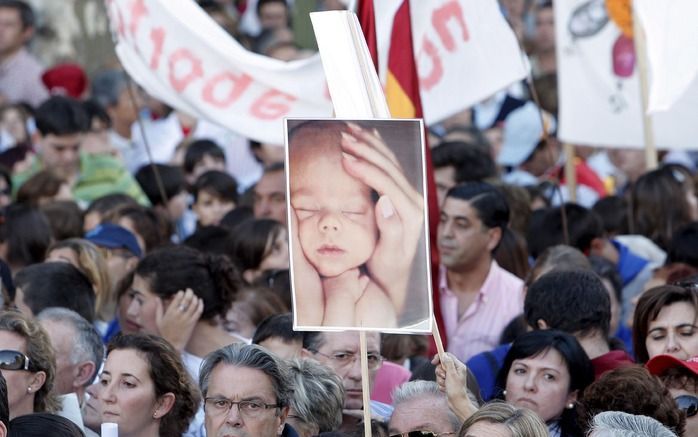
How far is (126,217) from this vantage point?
976 cm

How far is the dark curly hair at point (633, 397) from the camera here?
5.61 m

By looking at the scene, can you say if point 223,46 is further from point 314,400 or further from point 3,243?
point 314,400

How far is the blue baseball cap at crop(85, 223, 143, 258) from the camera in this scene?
908cm

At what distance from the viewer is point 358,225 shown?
5.34m

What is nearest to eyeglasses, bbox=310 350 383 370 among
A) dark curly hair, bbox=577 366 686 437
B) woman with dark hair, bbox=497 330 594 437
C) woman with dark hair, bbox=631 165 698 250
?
woman with dark hair, bbox=497 330 594 437

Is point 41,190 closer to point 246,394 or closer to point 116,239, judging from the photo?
point 116,239

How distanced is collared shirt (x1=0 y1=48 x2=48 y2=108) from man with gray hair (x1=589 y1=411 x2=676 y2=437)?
9866mm

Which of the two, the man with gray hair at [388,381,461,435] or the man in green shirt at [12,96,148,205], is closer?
the man with gray hair at [388,381,461,435]

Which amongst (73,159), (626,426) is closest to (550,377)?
(626,426)

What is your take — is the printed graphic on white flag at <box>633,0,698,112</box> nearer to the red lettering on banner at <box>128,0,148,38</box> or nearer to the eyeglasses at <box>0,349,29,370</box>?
the red lettering on banner at <box>128,0,148,38</box>

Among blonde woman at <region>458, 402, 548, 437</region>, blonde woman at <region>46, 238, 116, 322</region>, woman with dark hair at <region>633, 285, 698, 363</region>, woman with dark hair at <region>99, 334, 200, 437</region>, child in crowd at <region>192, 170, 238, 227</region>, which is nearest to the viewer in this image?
blonde woman at <region>458, 402, 548, 437</region>

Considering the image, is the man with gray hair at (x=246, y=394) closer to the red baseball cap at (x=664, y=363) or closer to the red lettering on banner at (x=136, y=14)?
the red baseball cap at (x=664, y=363)

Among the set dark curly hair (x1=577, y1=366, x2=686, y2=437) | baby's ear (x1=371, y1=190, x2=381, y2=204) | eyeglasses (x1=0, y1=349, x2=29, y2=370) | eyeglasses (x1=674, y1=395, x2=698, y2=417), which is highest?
baby's ear (x1=371, y1=190, x2=381, y2=204)

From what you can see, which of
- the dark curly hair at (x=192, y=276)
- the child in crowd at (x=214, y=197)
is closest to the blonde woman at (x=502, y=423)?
the dark curly hair at (x=192, y=276)
